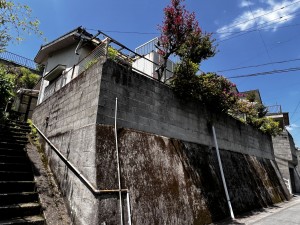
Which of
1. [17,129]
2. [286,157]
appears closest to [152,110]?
[17,129]

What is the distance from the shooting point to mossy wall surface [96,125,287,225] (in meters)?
4.64

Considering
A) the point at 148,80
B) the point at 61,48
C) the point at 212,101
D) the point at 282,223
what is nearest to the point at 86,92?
the point at 148,80

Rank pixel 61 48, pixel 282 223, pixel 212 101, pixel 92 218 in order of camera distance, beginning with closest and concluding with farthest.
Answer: pixel 92 218 → pixel 282 223 → pixel 212 101 → pixel 61 48

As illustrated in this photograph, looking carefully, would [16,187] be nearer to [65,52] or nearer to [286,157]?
[65,52]

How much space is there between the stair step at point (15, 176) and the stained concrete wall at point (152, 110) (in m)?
2.70

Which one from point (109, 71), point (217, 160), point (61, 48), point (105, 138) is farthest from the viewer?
point (61, 48)

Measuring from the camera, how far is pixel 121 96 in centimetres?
578

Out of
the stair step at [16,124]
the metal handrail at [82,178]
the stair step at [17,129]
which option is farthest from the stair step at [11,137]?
the metal handrail at [82,178]

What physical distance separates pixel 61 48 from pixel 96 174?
10544mm

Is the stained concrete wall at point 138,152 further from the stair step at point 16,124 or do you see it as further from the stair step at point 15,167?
the stair step at point 16,124

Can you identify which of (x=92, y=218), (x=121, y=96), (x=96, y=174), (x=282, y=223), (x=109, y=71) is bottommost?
(x=282, y=223)

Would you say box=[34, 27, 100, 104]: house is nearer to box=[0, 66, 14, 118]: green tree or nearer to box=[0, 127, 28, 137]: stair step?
box=[0, 66, 14, 118]: green tree

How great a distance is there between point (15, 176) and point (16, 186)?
0.50 metres

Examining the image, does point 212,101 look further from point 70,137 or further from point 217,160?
point 70,137
